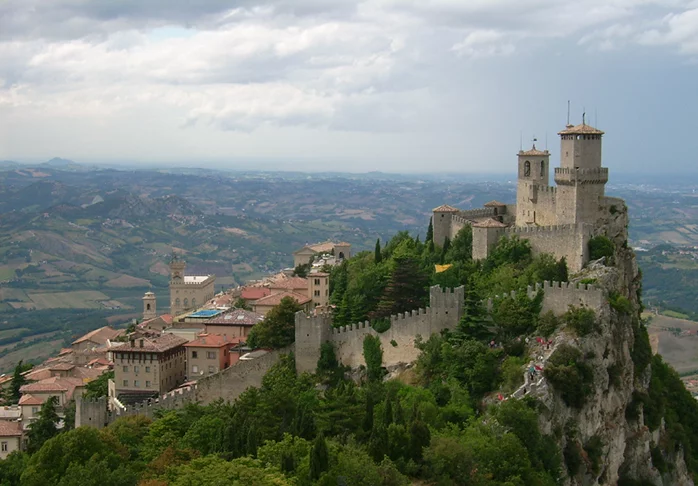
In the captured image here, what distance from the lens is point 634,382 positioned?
54.6m

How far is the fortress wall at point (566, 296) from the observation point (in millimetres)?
49562

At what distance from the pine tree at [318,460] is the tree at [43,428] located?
25.9 meters

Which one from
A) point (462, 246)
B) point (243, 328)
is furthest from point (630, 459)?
point (243, 328)

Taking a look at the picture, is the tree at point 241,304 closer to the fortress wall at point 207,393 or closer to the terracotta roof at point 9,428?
the fortress wall at point 207,393


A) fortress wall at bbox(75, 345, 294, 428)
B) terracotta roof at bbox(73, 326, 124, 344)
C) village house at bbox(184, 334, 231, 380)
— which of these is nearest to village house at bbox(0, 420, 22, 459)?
fortress wall at bbox(75, 345, 294, 428)

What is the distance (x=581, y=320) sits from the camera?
48.8 m

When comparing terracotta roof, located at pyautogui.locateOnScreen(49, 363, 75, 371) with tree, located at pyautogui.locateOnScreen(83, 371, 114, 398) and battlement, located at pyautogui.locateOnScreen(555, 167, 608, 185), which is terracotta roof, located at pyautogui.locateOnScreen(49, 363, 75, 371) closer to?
tree, located at pyautogui.locateOnScreen(83, 371, 114, 398)

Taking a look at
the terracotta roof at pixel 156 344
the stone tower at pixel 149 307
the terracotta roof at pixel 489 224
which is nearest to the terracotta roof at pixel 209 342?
the terracotta roof at pixel 156 344

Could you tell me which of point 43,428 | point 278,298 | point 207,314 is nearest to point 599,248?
point 278,298

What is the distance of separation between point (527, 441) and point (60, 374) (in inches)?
1596

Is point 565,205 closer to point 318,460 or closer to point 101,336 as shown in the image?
point 318,460

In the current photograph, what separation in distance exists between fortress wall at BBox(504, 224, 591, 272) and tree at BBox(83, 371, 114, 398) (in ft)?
89.8

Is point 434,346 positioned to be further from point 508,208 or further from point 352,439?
point 508,208

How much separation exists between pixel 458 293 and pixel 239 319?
17268mm
